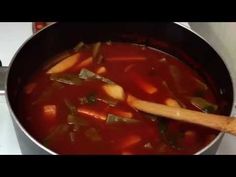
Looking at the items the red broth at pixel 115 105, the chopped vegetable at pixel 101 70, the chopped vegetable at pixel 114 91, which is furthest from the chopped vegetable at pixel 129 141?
the chopped vegetable at pixel 101 70

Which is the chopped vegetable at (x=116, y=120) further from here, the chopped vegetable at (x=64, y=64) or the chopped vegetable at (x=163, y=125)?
the chopped vegetable at (x=64, y=64)

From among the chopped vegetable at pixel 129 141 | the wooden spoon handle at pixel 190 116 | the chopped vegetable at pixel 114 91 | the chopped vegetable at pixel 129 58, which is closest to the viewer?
the wooden spoon handle at pixel 190 116

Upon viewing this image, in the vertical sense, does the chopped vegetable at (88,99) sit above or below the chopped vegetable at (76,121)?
above

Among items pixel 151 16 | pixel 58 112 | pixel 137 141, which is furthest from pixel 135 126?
pixel 151 16

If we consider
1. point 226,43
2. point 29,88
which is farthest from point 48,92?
point 226,43

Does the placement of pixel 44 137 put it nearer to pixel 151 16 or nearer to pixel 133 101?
pixel 133 101

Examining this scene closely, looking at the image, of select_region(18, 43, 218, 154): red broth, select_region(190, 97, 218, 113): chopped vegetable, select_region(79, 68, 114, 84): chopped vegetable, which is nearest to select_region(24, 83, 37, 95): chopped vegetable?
select_region(18, 43, 218, 154): red broth
